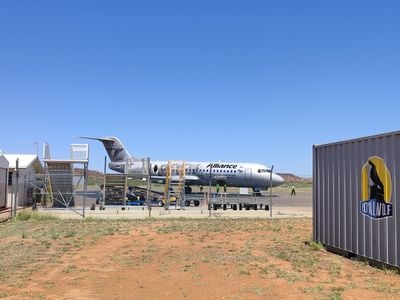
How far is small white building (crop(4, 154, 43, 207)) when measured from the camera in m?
34.0

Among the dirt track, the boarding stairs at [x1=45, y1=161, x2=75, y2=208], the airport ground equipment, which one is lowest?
the dirt track

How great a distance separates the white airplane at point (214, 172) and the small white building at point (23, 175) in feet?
39.2

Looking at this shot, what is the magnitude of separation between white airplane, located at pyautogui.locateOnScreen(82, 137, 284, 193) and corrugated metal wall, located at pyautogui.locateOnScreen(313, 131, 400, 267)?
33525 millimetres

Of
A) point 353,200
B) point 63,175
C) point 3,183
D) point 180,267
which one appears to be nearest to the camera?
point 180,267

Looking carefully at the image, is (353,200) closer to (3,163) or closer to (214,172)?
(3,163)

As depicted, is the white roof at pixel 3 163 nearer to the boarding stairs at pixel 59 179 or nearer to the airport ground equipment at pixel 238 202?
the boarding stairs at pixel 59 179

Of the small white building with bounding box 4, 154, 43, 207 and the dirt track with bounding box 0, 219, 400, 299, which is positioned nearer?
the dirt track with bounding box 0, 219, 400, 299

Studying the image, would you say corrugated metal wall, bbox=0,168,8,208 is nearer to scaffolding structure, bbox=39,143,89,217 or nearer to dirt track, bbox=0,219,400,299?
scaffolding structure, bbox=39,143,89,217

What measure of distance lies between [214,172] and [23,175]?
20777 millimetres

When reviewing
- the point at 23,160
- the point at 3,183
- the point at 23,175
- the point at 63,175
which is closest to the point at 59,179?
the point at 63,175

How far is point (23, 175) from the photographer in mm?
34969

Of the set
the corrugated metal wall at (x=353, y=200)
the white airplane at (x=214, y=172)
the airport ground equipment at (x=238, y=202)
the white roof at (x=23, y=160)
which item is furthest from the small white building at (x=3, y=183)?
the corrugated metal wall at (x=353, y=200)

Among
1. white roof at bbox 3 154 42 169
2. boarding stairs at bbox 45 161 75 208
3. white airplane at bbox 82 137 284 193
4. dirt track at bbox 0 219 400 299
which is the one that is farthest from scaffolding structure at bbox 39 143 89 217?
white airplane at bbox 82 137 284 193

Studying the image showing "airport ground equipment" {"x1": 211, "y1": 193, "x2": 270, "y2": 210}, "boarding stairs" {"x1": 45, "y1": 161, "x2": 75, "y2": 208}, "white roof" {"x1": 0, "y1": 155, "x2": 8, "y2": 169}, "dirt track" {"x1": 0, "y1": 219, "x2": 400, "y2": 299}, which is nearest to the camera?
"dirt track" {"x1": 0, "y1": 219, "x2": 400, "y2": 299}
